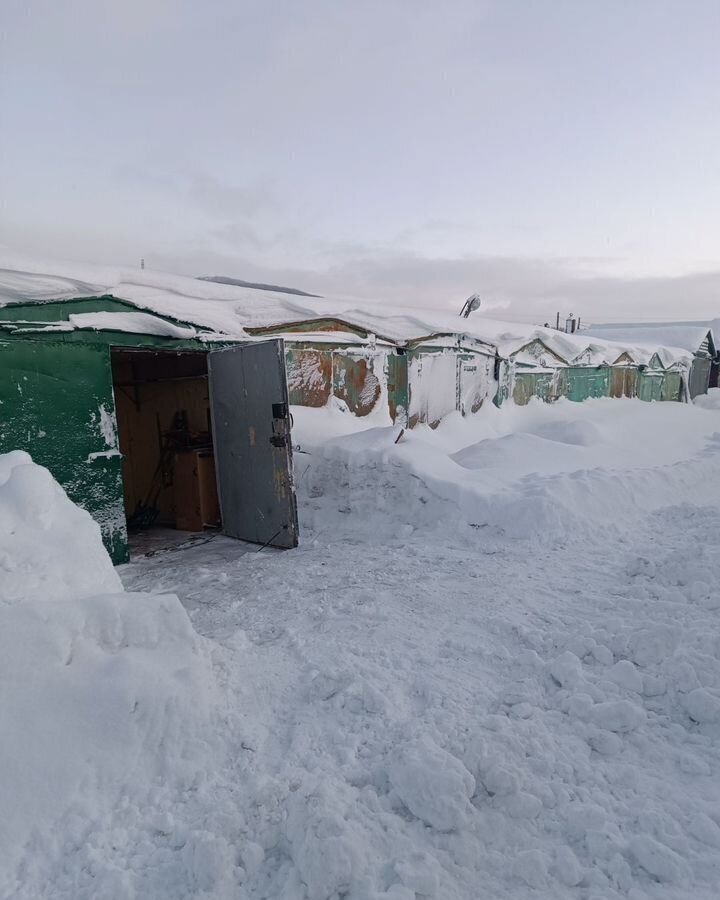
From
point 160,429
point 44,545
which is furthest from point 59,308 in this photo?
point 160,429

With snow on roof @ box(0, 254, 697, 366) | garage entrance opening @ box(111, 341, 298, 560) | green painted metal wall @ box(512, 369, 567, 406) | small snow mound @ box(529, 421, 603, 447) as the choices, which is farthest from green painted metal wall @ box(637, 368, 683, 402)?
garage entrance opening @ box(111, 341, 298, 560)

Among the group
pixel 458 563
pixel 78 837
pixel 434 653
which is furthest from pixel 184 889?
pixel 458 563

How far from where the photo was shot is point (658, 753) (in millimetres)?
2557

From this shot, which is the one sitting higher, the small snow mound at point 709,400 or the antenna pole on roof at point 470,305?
the antenna pole on roof at point 470,305

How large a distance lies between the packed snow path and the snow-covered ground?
0.04ft

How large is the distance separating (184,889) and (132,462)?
26.1ft

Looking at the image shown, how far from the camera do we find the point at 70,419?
5531 millimetres

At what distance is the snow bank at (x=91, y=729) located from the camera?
2.03 meters

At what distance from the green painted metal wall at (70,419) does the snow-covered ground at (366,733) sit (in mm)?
1119

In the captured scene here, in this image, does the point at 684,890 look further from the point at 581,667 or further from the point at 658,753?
the point at 581,667

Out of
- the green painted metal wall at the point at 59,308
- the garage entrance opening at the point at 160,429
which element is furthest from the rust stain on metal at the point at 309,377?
the green painted metal wall at the point at 59,308

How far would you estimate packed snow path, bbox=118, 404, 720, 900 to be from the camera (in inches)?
77.0

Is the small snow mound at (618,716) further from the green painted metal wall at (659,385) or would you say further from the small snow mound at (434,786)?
the green painted metal wall at (659,385)

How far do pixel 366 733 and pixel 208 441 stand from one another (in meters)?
6.26
